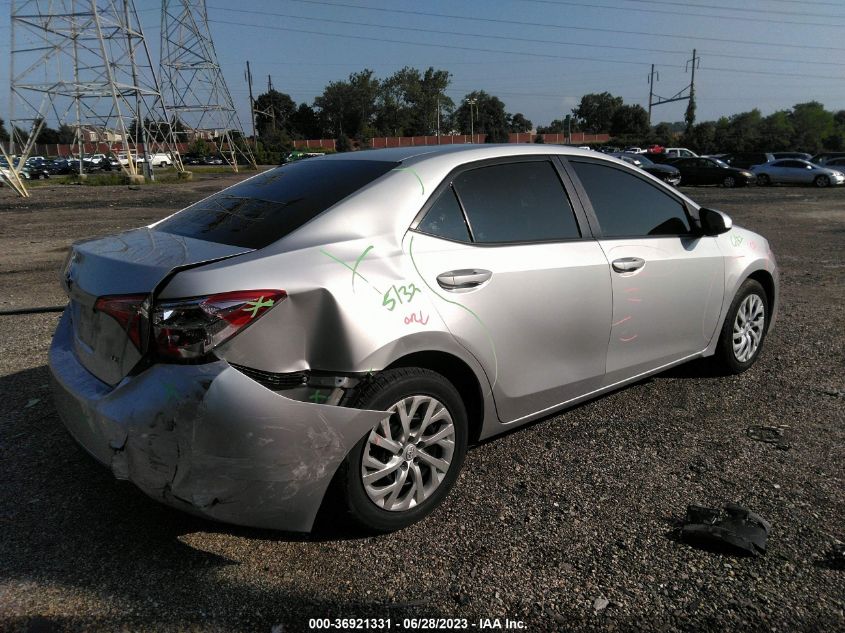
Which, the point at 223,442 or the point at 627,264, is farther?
the point at 627,264

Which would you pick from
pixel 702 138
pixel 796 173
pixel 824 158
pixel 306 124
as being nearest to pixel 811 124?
pixel 702 138

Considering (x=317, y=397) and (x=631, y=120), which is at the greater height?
(x=631, y=120)

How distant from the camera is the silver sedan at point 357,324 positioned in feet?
8.14

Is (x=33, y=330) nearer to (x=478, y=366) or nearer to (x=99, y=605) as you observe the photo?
Result: (x=99, y=605)

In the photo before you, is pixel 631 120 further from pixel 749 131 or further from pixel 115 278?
pixel 115 278

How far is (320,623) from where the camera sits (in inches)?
95.0

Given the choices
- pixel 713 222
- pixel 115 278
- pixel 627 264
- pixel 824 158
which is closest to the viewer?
pixel 115 278

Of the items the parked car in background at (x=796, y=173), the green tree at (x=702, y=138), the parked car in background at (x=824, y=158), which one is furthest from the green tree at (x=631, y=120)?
the parked car in background at (x=796, y=173)

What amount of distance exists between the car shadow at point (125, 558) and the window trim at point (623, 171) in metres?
2.15

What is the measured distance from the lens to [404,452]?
2.90 meters

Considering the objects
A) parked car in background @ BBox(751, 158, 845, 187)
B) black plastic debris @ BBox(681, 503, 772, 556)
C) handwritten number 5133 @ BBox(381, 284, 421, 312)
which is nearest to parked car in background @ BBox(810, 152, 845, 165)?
parked car in background @ BBox(751, 158, 845, 187)

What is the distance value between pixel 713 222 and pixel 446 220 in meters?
2.13

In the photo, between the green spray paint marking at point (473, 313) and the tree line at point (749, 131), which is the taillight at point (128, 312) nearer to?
the green spray paint marking at point (473, 313)

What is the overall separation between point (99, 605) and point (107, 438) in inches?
23.8
